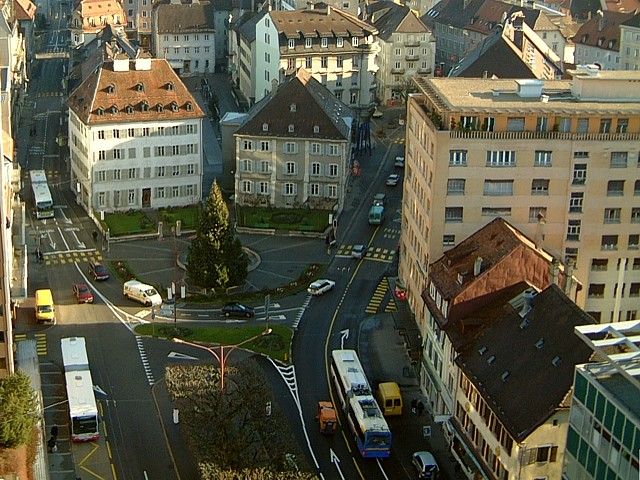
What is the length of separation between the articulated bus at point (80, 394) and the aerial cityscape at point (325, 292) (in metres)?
0.21

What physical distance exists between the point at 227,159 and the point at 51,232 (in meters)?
27.5

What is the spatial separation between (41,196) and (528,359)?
8451 cm

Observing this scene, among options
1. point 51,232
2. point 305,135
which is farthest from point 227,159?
point 51,232

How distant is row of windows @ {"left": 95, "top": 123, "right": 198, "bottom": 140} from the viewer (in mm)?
148750

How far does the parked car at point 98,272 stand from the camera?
426 feet

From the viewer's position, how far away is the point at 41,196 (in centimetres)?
15238

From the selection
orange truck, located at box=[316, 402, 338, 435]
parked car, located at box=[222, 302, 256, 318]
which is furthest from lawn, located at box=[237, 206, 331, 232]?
orange truck, located at box=[316, 402, 338, 435]

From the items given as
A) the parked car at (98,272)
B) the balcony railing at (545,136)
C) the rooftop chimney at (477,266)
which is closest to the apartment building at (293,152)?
the parked car at (98,272)

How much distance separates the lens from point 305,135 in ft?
497

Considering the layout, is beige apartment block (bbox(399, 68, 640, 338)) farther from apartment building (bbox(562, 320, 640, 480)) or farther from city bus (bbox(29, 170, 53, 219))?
city bus (bbox(29, 170, 53, 219))

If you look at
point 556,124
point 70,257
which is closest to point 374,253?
point 70,257

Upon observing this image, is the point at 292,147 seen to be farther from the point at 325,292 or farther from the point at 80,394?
the point at 80,394

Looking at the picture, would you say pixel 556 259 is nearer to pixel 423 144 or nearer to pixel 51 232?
pixel 423 144

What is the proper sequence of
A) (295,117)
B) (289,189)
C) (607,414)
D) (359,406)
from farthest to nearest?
1. (289,189)
2. (295,117)
3. (359,406)
4. (607,414)
